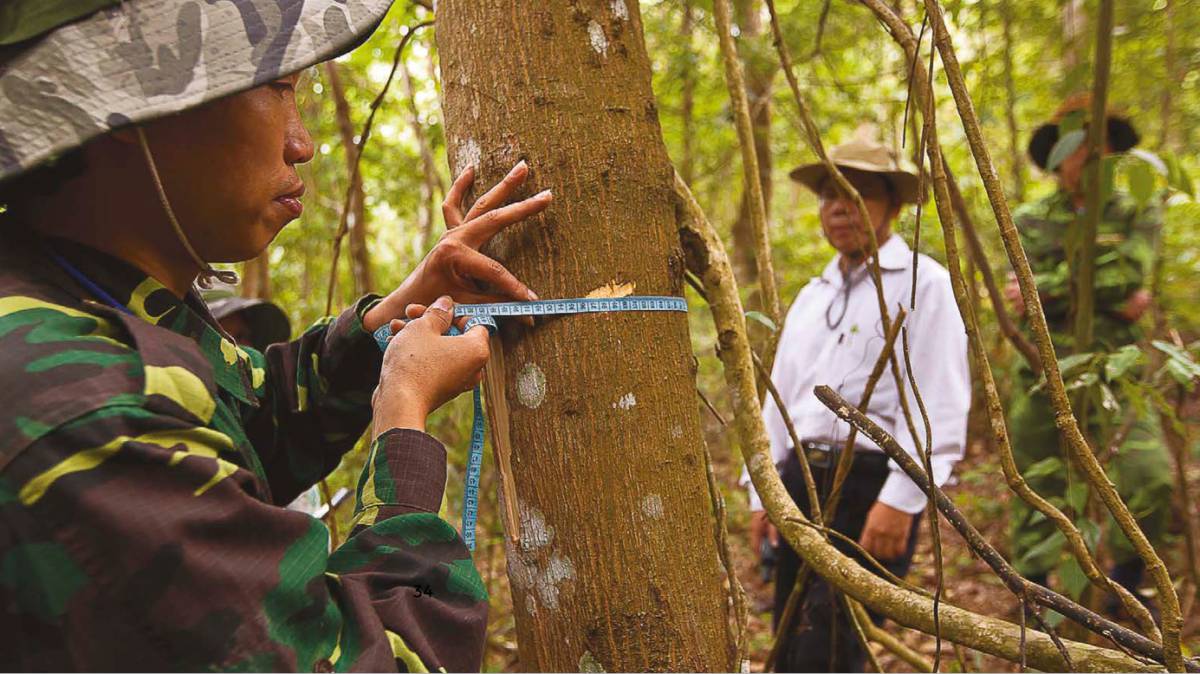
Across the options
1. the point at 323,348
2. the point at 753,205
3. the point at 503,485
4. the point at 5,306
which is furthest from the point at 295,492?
the point at 753,205

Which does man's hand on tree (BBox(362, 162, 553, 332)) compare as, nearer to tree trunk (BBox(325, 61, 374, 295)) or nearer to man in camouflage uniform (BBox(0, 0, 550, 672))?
man in camouflage uniform (BBox(0, 0, 550, 672))

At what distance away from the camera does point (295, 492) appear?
1.62m

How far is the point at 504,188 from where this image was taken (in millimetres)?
1294

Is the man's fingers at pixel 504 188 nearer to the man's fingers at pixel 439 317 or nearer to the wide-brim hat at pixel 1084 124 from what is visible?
the man's fingers at pixel 439 317

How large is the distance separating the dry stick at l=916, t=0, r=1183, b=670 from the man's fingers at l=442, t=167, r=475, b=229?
82cm

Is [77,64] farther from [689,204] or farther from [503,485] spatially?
[689,204]

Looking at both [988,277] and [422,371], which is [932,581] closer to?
[988,277]

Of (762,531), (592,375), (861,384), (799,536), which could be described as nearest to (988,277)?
(861,384)

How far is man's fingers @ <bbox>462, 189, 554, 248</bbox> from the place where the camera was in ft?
4.17

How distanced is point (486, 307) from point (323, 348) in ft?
1.61

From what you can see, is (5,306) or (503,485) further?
(503,485)

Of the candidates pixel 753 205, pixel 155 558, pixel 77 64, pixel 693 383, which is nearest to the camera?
pixel 155 558

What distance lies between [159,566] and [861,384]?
8.49 feet

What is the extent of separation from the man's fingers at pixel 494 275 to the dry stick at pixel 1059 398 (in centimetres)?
77
